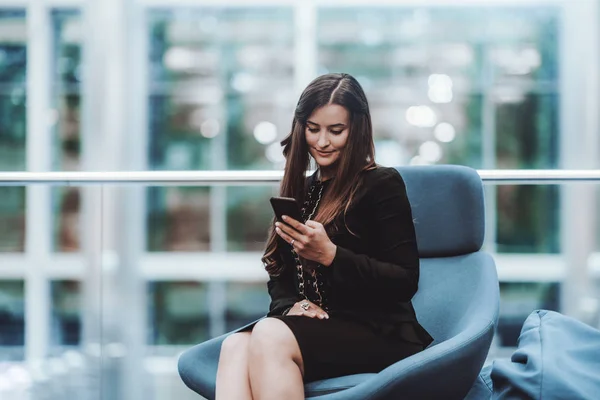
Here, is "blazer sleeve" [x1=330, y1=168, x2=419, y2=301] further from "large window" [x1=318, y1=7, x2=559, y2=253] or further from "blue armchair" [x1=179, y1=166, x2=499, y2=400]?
"large window" [x1=318, y1=7, x2=559, y2=253]

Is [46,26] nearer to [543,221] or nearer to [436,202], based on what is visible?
[543,221]

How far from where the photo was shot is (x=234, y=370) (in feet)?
5.28

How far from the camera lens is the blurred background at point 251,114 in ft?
19.1

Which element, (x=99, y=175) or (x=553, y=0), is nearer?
(x=99, y=175)

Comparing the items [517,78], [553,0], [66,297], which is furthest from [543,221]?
[66,297]

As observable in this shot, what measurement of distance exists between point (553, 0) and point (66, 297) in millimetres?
4765

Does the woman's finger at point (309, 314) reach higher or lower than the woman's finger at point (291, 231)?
lower

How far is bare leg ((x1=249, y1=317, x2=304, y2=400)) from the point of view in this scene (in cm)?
151

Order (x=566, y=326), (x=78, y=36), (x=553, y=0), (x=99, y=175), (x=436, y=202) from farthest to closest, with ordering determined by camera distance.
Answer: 1. (x=78, y=36)
2. (x=553, y=0)
3. (x=99, y=175)
4. (x=436, y=202)
5. (x=566, y=326)

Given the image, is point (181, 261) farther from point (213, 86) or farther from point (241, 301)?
point (213, 86)

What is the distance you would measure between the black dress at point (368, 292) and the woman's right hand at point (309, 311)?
0.07 ft

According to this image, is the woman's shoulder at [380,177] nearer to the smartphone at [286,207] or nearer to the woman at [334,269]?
the woman at [334,269]

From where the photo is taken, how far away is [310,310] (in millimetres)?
1705

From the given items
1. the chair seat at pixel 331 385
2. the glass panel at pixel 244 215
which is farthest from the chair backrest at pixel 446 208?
the glass panel at pixel 244 215
